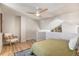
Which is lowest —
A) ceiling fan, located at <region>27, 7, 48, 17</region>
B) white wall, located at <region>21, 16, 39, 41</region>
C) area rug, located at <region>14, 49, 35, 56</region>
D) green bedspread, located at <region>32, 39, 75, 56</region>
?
area rug, located at <region>14, 49, 35, 56</region>

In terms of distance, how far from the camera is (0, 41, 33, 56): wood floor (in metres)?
1.46

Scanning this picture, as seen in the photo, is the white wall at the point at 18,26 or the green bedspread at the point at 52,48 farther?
the white wall at the point at 18,26

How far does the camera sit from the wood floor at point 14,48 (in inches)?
57.5

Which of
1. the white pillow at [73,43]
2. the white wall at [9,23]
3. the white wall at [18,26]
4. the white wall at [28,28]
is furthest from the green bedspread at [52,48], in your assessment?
Result: the white wall at [9,23]

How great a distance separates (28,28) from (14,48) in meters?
0.34

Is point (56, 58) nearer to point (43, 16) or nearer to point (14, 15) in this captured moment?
point (43, 16)

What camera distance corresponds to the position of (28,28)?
162 cm

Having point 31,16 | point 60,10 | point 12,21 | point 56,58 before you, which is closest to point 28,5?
point 31,16

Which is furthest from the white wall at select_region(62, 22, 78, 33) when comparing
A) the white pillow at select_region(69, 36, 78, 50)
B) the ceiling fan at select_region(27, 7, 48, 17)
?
the ceiling fan at select_region(27, 7, 48, 17)

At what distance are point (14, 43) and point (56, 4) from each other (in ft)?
2.55

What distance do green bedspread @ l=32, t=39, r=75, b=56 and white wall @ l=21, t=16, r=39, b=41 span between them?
0.49ft

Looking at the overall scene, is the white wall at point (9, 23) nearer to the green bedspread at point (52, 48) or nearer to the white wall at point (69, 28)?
the green bedspread at point (52, 48)

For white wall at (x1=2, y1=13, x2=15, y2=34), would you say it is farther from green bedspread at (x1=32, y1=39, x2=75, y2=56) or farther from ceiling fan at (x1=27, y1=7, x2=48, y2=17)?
green bedspread at (x1=32, y1=39, x2=75, y2=56)

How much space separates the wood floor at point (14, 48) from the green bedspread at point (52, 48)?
96mm
